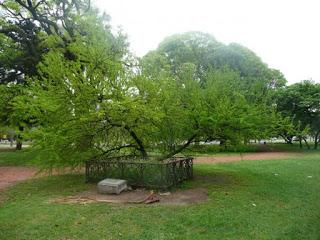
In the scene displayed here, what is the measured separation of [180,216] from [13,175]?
9.58 metres

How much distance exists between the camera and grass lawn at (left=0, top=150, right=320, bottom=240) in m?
5.72

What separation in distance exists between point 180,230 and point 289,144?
29018 mm

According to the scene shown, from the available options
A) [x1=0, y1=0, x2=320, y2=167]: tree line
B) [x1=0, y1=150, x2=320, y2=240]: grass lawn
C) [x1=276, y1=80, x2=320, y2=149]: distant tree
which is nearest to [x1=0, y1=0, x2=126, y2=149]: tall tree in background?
[x1=0, y1=0, x2=320, y2=167]: tree line

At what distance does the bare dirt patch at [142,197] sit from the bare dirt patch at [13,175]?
3.57m

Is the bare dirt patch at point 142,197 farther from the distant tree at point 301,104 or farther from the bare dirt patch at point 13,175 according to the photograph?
the distant tree at point 301,104

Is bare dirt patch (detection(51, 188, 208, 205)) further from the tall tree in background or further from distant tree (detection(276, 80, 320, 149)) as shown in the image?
distant tree (detection(276, 80, 320, 149))

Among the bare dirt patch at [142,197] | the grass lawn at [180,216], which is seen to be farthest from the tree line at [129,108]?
the bare dirt patch at [142,197]

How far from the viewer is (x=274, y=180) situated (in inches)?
435

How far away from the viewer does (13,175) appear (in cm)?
1342

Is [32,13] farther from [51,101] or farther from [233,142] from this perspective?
[233,142]

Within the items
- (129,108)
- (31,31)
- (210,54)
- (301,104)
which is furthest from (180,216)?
(210,54)

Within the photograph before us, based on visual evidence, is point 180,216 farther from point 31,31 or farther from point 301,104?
point 301,104

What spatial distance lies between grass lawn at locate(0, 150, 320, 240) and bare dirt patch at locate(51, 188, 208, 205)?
0.39 m

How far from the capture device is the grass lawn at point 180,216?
5.72 meters
